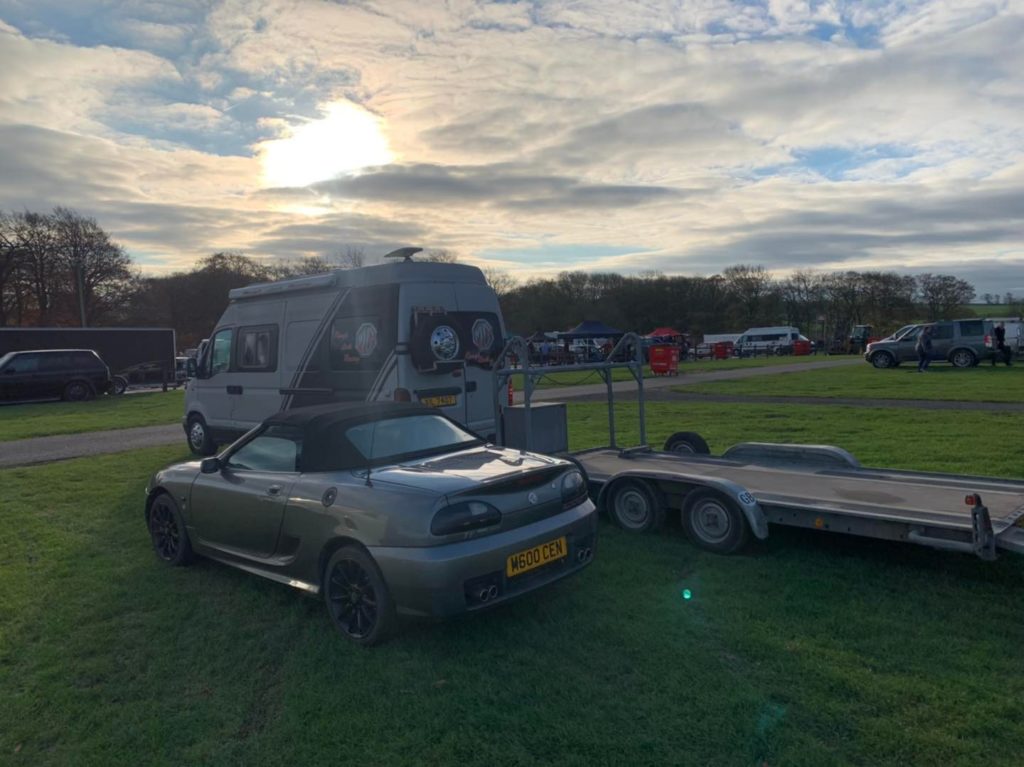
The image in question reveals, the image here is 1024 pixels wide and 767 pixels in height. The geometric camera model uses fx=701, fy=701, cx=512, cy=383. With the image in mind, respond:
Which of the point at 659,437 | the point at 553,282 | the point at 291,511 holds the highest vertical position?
the point at 553,282

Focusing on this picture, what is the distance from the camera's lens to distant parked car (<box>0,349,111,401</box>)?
2209cm

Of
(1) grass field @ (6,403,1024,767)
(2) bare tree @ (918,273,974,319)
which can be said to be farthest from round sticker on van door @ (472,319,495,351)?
(2) bare tree @ (918,273,974,319)

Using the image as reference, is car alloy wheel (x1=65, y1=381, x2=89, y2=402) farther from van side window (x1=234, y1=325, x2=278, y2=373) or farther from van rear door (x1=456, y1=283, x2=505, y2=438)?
van rear door (x1=456, y1=283, x2=505, y2=438)

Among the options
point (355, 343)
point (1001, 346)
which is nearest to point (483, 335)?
point (355, 343)

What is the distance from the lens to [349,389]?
827cm

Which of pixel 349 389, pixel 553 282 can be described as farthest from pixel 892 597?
pixel 553 282

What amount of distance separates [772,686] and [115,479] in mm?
8869

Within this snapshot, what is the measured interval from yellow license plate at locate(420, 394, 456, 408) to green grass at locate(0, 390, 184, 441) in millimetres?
11057

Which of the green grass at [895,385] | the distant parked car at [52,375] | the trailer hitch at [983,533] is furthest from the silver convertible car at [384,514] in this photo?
the distant parked car at [52,375]

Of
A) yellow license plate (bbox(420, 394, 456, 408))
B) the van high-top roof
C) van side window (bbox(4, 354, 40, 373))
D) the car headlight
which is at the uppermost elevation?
the van high-top roof

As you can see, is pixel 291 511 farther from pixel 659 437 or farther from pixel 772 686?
pixel 659 437

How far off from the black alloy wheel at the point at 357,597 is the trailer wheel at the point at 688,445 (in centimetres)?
462

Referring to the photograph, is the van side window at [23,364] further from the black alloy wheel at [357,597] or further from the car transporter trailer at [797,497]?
the black alloy wheel at [357,597]

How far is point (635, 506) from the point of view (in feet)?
19.9
